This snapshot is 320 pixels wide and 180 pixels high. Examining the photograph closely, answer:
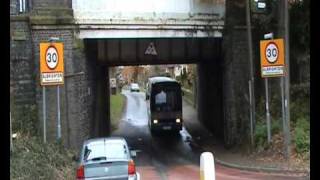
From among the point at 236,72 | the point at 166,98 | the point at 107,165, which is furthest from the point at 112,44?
the point at 107,165

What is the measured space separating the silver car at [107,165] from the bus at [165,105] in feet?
78.7

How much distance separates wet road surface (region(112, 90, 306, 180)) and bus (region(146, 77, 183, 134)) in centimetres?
83

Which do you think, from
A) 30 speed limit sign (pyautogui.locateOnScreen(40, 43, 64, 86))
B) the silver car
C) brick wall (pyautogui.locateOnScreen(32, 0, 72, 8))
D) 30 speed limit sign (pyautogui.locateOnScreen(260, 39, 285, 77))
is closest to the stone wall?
30 speed limit sign (pyautogui.locateOnScreen(260, 39, 285, 77))

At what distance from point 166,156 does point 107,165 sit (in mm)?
16387

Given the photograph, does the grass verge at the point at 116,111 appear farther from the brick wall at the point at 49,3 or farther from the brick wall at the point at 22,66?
the brick wall at the point at 49,3

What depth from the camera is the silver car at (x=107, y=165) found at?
14.0 m

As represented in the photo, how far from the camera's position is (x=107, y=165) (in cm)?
1409

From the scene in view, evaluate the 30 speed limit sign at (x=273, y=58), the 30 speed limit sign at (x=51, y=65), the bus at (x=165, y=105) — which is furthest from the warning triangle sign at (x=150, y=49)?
the bus at (x=165, y=105)

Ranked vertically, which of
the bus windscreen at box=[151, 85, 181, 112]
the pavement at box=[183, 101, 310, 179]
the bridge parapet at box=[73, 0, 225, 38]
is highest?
the bridge parapet at box=[73, 0, 225, 38]

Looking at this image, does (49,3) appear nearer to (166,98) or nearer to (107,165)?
(107,165)

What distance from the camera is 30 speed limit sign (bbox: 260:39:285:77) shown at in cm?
2291

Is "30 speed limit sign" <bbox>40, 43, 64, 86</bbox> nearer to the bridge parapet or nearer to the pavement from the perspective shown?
the bridge parapet

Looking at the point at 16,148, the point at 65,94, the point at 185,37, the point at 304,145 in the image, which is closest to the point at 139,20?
the point at 185,37
